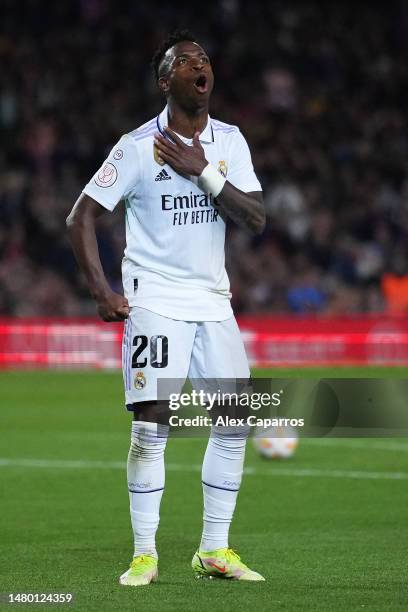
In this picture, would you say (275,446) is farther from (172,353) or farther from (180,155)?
(180,155)

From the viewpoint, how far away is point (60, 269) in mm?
22422

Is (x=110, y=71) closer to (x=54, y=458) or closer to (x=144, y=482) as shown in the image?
(x=54, y=458)

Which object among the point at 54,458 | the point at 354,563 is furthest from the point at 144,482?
the point at 54,458

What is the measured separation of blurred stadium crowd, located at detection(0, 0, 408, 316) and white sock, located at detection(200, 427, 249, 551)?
14653 millimetres

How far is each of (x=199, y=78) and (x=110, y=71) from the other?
1914 cm

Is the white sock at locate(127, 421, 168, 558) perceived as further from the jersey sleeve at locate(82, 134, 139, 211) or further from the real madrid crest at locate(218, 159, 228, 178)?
the real madrid crest at locate(218, 159, 228, 178)

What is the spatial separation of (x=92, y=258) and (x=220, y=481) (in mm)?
1271

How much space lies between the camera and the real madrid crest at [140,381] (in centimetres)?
648

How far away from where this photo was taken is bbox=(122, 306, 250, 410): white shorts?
6.48 m

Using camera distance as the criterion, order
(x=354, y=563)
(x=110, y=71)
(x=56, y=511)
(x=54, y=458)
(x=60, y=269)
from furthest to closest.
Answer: (x=110, y=71) < (x=60, y=269) < (x=54, y=458) < (x=56, y=511) < (x=354, y=563)

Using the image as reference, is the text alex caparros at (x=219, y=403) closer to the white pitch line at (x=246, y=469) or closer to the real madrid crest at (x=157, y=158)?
the real madrid crest at (x=157, y=158)

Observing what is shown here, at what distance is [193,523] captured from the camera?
8.72 metres

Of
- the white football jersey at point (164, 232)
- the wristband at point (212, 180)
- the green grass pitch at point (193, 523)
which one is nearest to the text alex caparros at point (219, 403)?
the white football jersey at point (164, 232)

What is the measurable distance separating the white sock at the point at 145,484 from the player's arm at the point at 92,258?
573 millimetres
